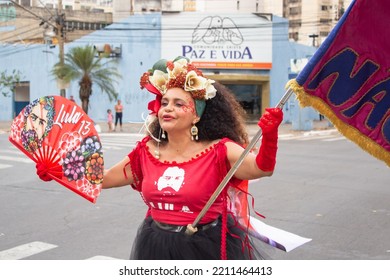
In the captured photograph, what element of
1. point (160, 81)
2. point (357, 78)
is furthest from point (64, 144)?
point (357, 78)

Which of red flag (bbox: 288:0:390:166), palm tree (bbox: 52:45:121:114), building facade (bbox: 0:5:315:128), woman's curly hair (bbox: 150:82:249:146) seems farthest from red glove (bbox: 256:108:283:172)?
building facade (bbox: 0:5:315:128)

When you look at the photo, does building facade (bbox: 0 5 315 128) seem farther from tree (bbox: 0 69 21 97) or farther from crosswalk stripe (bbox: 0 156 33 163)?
crosswalk stripe (bbox: 0 156 33 163)

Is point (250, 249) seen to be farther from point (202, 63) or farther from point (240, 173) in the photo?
point (202, 63)

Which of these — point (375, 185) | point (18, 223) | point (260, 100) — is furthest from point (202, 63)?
point (18, 223)

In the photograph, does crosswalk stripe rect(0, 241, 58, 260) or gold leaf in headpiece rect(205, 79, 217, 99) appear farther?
crosswalk stripe rect(0, 241, 58, 260)

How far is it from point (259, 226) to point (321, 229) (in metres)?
3.46

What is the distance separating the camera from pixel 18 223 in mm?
6980

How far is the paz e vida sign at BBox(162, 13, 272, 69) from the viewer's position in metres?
29.6

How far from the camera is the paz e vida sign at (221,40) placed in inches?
1164

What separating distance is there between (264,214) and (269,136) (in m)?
4.90

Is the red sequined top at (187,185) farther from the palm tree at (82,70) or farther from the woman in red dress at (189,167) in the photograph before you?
the palm tree at (82,70)

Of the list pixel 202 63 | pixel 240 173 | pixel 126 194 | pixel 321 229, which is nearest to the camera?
pixel 240 173

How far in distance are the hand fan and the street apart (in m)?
1.14

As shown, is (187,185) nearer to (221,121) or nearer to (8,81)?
(221,121)
